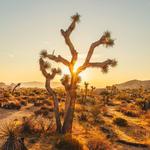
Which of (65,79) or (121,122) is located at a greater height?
(65,79)

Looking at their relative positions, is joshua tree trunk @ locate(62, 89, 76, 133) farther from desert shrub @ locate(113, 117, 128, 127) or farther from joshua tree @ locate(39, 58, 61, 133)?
desert shrub @ locate(113, 117, 128, 127)

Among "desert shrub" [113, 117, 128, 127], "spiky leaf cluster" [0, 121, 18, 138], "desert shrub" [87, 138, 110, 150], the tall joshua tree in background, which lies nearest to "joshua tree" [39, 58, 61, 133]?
the tall joshua tree in background

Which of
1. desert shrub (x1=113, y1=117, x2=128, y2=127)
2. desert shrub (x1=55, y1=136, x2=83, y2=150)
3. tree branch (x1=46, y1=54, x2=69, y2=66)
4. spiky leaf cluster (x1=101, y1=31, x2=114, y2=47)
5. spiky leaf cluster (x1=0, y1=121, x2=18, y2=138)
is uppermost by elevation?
spiky leaf cluster (x1=101, y1=31, x2=114, y2=47)

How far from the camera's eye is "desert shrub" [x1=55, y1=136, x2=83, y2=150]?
1207 centimetres

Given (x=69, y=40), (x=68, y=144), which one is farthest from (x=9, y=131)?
(x=69, y=40)

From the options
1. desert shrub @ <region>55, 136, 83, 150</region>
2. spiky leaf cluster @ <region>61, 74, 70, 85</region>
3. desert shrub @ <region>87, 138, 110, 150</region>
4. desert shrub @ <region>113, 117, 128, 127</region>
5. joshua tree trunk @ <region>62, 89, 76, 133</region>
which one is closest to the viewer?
desert shrub @ <region>87, 138, 110, 150</region>

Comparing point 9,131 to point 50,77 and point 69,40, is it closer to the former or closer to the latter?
point 50,77

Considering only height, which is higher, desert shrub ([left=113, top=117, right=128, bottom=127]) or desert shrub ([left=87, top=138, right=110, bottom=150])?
desert shrub ([left=113, top=117, right=128, bottom=127])

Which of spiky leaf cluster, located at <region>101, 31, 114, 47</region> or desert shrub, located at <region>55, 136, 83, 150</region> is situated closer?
desert shrub, located at <region>55, 136, 83, 150</region>

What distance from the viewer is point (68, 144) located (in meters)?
12.2

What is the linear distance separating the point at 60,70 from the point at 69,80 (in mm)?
734

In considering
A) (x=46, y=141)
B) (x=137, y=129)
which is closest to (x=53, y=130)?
(x=46, y=141)

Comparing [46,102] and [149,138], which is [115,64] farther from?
[46,102]

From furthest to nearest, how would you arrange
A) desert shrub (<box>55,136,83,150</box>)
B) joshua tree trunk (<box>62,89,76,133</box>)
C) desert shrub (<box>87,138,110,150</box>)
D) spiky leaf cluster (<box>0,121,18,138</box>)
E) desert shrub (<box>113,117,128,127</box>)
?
desert shrub (<box>113,117,128,127</box>) < joshua tree trunk (<box>62,89,76,133</box>) < desert shrub (<box>55,136,83,150</box>) < desert shrub (<box>87,138,110,150</box>) < spiky leaf cluster (<box>0,121,18,138</box>)
